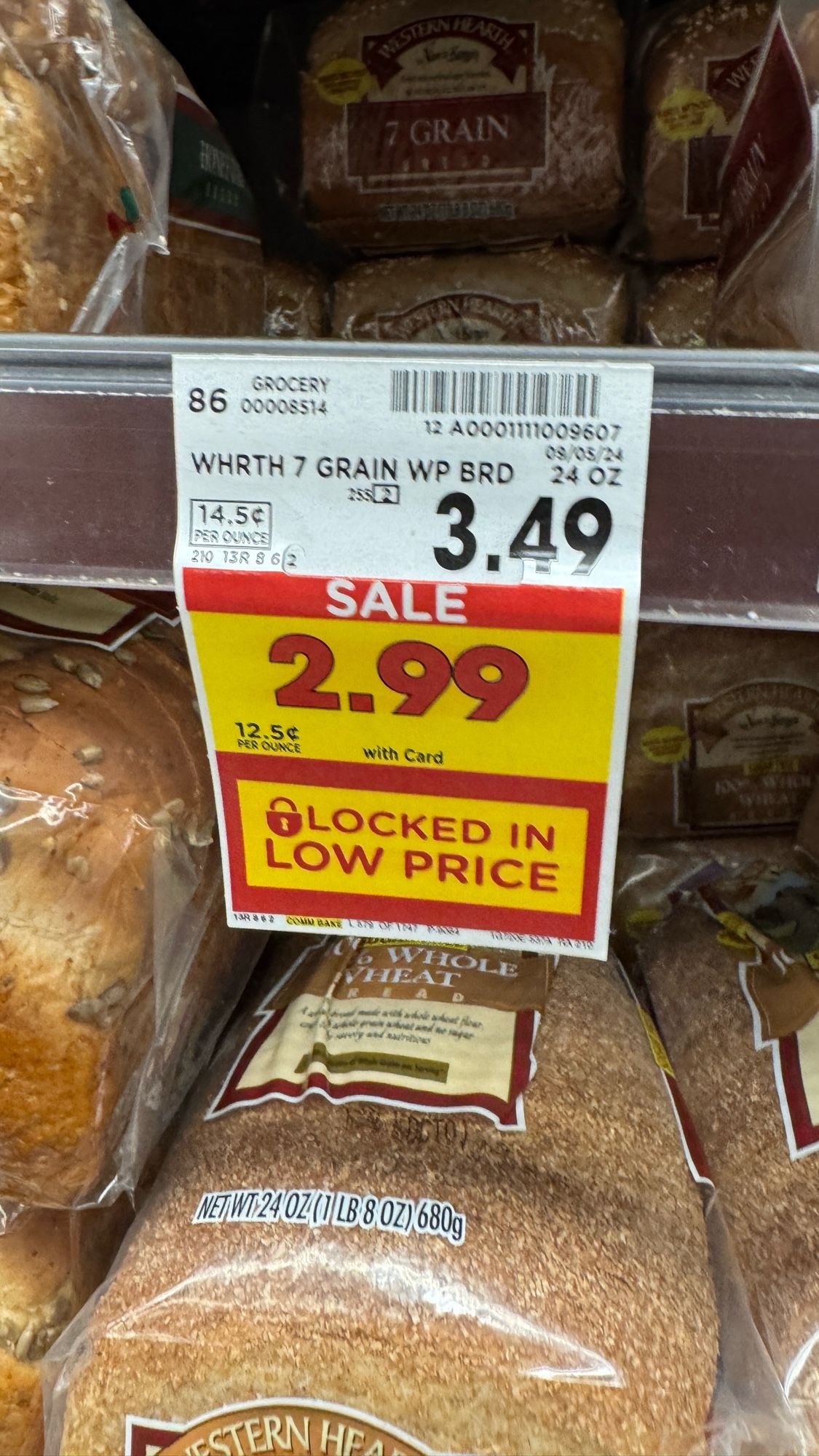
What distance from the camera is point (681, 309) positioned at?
A: 1074 millimetres

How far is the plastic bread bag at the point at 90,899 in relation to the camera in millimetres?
630

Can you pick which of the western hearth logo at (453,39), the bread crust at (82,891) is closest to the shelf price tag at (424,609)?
the bread crust at (82,891)

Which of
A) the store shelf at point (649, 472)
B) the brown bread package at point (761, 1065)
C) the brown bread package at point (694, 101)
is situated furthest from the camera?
the brown bread package at point (694, 101)

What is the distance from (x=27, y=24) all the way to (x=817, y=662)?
0.76 metres

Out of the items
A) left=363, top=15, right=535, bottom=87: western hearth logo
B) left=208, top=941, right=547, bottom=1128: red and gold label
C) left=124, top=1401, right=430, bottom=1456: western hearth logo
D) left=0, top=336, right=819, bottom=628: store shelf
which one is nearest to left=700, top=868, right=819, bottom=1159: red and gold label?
left=208, top=941, right=547, bottom=1128: red and gold label

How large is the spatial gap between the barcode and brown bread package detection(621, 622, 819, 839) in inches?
19.3

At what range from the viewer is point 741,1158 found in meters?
0.73

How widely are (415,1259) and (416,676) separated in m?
0.37

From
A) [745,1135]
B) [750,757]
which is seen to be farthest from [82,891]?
[750,757]

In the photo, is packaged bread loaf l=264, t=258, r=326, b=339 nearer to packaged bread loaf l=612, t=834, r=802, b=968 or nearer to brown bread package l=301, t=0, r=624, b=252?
brown bread package l=301, t=0, r=624, b=252

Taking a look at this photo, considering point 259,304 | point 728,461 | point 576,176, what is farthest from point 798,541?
point 576,176

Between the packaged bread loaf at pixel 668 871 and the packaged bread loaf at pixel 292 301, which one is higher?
the packaged bread loaf at pixel 292 301

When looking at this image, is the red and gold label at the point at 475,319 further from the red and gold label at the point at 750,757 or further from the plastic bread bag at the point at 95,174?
the red and gold label at the point at 750,757

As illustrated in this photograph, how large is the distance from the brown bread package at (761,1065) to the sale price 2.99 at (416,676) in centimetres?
43
